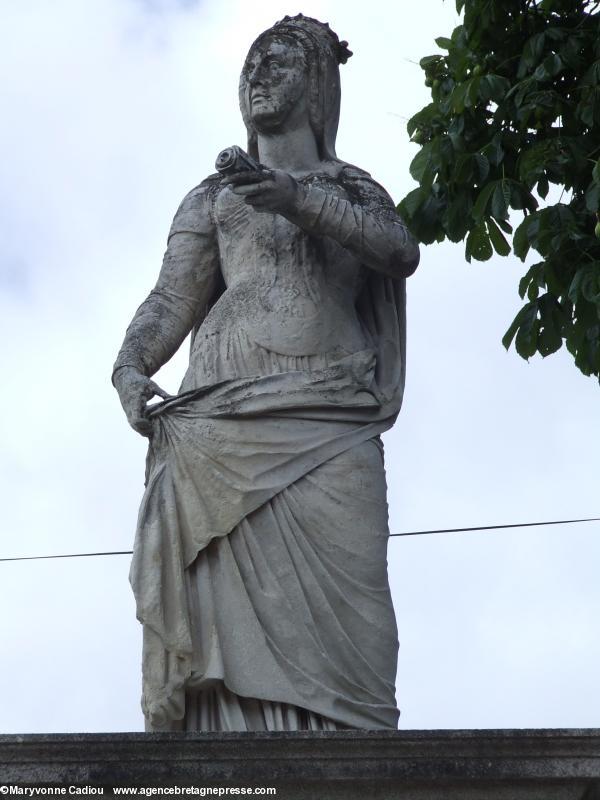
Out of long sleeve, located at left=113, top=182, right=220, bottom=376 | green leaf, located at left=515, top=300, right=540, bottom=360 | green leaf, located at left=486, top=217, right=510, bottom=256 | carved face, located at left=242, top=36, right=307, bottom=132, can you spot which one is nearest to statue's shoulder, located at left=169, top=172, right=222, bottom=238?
long sleeve, located at left=113, top=182, right=220, bottom=376

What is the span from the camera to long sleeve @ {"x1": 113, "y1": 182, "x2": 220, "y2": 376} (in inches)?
428

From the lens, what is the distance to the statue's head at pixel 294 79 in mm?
10992

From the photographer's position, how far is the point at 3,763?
29.2 feet

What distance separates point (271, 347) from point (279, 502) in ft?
2.57

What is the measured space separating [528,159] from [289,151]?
1843mm

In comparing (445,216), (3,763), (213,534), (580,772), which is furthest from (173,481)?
(445,216)

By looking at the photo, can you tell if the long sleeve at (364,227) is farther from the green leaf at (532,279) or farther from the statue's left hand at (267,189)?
the green leaf at (532,279)

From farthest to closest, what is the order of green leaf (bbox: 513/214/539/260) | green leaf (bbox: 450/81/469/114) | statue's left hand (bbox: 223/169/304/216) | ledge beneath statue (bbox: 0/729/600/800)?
green leaf (bbox: 450/81/469/114)
green leaf (bbox: 513/214/539/260)
statue's left hand (bbox: 223/169/304/216)
ledge beneath statue (bbox: 0/729/600/800)

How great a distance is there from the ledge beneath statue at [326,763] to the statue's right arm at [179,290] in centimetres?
238

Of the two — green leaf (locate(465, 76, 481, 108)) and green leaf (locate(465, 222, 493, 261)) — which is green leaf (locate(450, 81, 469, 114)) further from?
green leaf (locate(465, 222, 493, 261))

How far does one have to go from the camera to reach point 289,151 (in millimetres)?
11062

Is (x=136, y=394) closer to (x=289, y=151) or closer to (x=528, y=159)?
(x=289, y=151)

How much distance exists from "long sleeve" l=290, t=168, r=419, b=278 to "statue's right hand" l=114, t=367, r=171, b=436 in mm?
1026

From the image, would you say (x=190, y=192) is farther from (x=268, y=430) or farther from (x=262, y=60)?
(x=268, y=430)
